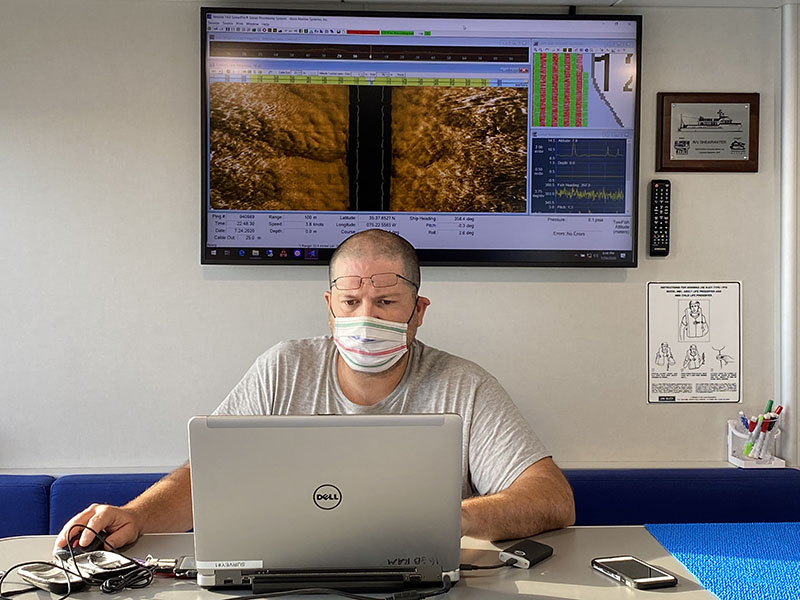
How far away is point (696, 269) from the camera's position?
9.43ft

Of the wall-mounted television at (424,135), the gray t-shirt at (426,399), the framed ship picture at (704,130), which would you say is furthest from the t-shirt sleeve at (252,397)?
the framed ship picture at (704,130)

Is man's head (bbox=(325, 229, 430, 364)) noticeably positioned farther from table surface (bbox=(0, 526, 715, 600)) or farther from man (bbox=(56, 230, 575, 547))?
table surface (bbox=(0, 526, 715, 600))

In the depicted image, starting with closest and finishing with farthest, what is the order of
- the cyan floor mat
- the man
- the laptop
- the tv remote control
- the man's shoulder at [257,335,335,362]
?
the laptop, the cyan floor mat, the man, the man's shoulder at [257,335,335,362], the tv remote control

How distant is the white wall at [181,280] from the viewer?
2762 millimetres

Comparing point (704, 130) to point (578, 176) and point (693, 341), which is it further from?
point (693, 341)

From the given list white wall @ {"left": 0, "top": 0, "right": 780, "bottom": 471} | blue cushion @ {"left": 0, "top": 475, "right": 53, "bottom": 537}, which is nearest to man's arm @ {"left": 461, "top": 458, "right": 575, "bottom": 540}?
white wall @ {"left": 0, "top": 0, "right": 780, "bottom": 471}

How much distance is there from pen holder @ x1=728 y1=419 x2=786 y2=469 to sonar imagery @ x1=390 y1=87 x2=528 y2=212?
1009mm

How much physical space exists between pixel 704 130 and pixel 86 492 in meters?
2.24

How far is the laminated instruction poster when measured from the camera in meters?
2.87

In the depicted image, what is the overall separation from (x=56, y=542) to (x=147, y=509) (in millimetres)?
206

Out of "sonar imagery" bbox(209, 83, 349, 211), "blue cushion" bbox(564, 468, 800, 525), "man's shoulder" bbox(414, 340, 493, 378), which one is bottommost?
"blue cushion" bbox(564, 468, 800, 525)

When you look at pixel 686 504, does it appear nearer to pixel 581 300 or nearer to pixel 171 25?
pixel 581 300

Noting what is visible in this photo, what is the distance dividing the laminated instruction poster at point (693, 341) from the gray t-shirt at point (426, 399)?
933mm

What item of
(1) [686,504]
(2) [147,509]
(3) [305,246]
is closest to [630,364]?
(1) [686,504]
